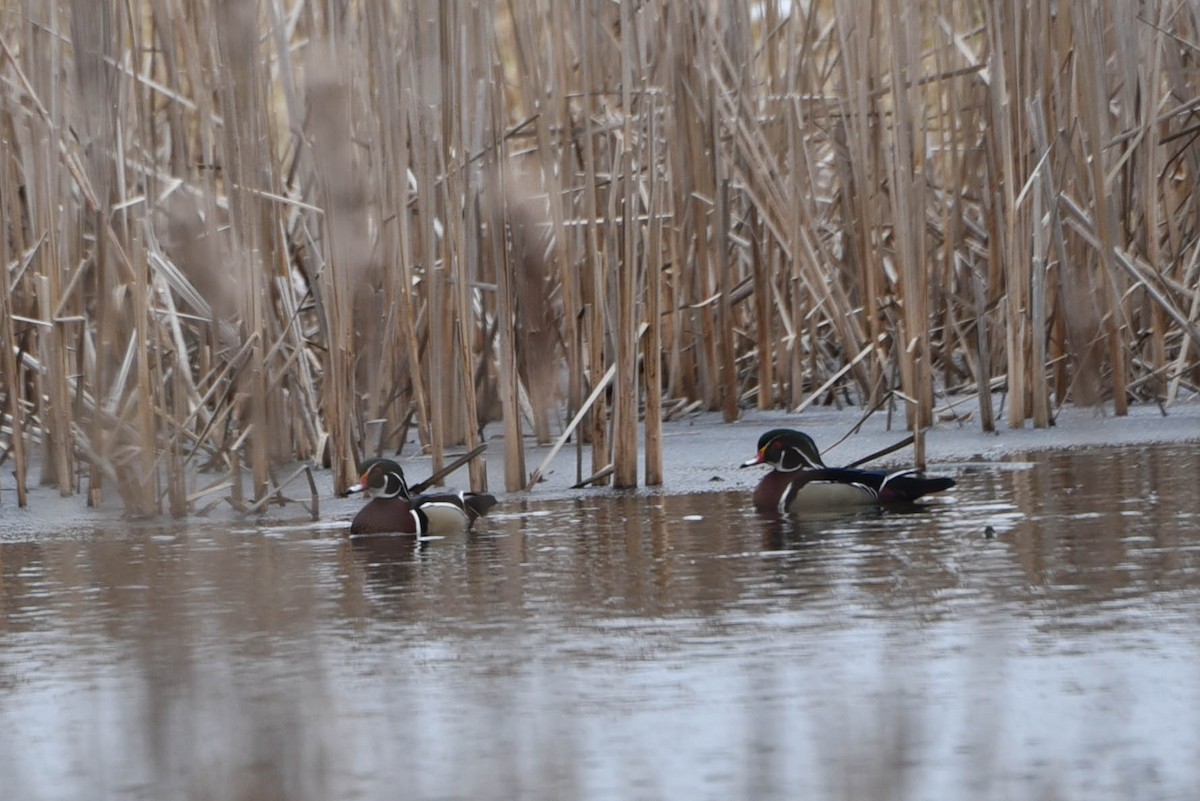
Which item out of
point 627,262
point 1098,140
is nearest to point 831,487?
point 627,262

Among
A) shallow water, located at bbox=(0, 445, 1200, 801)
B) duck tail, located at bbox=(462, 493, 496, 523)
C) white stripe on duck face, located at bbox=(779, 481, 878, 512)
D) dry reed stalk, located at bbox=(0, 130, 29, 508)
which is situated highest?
dry reed stalk, located at bbox=(0, 130, 29, 508)

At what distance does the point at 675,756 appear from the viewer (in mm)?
2680

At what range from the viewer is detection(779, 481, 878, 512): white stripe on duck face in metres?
5.52

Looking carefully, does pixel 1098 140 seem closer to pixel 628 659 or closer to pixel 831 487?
pixel 831 487

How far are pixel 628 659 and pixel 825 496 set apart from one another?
2.29 meters

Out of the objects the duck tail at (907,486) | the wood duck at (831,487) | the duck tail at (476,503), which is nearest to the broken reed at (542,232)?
the duck tail at (476,503)

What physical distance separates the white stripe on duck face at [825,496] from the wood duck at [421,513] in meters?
0.84

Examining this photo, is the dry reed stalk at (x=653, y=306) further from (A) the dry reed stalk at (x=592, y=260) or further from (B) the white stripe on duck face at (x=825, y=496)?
(B) the white stripe on duck face at (x=825, y=496)

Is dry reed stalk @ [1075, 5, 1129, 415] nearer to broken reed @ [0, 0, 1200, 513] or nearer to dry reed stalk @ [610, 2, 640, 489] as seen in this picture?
broken reed @ [0, 0, 1200, 513]

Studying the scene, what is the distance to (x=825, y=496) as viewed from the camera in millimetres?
5594

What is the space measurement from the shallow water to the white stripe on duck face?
0.14 metres

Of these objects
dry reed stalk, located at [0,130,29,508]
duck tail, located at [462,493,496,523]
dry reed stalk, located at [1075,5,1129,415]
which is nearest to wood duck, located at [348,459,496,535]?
duck tail, located at [462,493,496,523]

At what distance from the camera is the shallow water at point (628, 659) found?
260cm

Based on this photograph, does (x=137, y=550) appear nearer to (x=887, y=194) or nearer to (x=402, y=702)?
(x=402, y=702)
